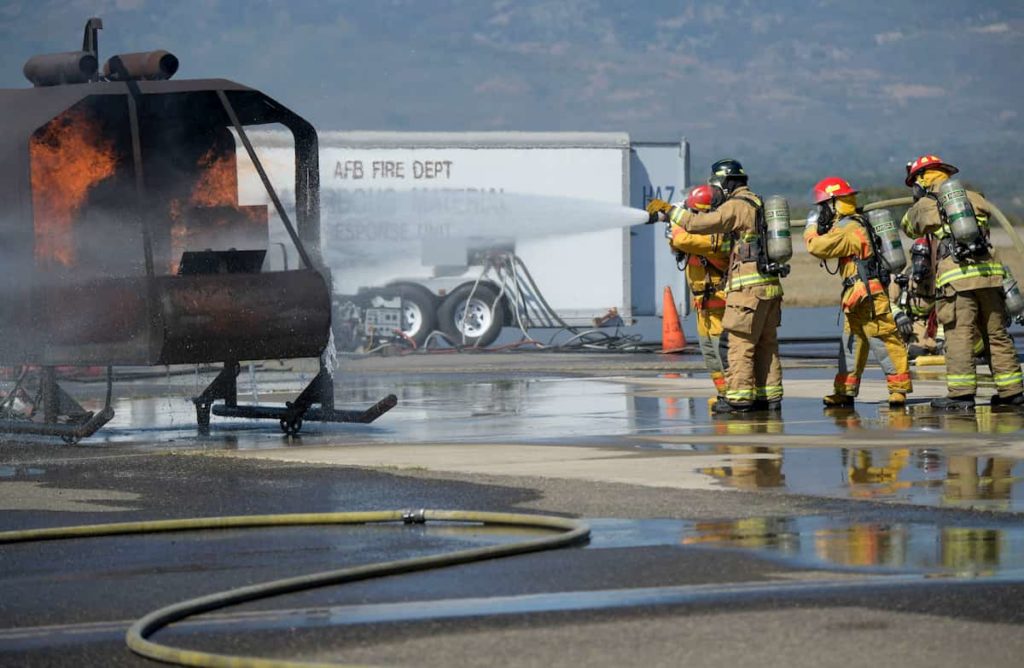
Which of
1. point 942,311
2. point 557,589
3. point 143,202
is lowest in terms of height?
point 557,589

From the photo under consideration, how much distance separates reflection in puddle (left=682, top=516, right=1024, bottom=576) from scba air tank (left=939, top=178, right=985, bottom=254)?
18.1 ft

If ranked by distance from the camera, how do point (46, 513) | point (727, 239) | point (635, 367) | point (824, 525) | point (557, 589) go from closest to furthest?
point (557, 589), point (824, 525), point (46, 513), point (727, 239), point (635, 367)

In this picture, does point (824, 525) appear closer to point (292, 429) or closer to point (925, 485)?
point (925, 485)

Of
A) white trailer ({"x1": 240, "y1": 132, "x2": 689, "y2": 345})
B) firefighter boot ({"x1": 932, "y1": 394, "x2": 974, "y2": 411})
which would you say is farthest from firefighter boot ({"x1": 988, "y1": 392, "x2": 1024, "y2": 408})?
white trailer ({"x1": 240, "y1": 132, "x2": 689, "y2": 345})

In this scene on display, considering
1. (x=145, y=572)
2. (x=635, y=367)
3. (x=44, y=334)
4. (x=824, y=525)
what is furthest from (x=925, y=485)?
(x=635, y=367)

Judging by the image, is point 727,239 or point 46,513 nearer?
point 46,513

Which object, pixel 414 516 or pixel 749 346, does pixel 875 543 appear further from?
pixel 749 346

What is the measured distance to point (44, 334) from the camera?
11609 millimetres

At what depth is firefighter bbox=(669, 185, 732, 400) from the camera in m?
12.6

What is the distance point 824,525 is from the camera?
7.13 m

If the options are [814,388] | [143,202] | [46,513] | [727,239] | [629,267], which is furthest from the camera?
[629,267]

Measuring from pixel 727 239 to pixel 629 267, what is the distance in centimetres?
1282

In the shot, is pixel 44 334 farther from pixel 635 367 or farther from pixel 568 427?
pixel 635 367

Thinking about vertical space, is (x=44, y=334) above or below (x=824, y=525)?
above
